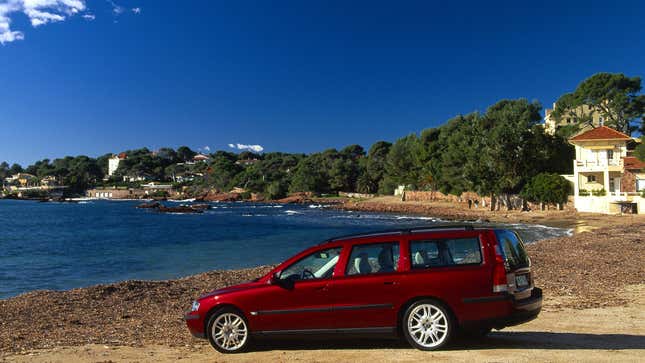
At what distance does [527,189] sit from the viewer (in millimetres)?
59125

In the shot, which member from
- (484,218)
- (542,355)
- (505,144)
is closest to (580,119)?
(505,144)

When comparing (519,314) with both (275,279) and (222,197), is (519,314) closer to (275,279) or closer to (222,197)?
(275,279)

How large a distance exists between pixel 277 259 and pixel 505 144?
4317cm

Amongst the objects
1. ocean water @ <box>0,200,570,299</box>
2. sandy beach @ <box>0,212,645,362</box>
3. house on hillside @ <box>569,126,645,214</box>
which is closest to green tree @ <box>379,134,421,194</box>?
house on hillside @ <box>569,126,645,214</box>

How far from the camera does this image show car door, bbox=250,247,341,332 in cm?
707

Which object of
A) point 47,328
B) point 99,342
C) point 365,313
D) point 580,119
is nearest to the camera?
point 365,313

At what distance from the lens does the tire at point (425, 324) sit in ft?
22.3

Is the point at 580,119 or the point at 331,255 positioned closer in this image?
the point at 331,255

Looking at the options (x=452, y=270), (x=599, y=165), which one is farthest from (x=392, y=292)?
(x=599, y=165)

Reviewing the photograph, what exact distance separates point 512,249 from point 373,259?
197 cm

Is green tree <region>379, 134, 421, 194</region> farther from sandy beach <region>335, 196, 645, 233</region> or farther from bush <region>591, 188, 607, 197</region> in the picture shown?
bush <region>591, 188, 607, 197</region>

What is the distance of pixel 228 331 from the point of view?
24.3ft

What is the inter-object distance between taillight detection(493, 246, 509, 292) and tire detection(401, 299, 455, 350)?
74 centimetres

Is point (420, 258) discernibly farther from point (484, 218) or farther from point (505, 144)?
point (505, 144)
